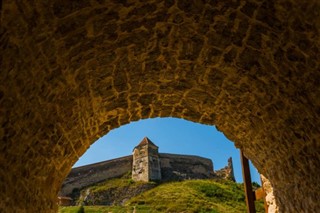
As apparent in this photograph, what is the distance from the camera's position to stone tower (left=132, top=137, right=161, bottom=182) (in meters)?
36.2

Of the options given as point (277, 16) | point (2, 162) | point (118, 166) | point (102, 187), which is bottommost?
point (2, 162)

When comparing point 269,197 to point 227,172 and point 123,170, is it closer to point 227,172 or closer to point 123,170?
point 123,170

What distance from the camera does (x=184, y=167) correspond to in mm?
40031

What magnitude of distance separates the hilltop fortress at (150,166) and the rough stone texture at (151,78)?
3233cm

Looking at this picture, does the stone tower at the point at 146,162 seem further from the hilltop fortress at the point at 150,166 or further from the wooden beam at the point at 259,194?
the wooden beam at the point at 259,194

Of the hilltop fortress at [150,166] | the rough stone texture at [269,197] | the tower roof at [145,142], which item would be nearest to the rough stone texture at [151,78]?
the rough stone texture at [269,197]

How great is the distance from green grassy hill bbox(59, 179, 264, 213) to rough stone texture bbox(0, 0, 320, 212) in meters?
17.5

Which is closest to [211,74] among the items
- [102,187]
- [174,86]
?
[174,86]

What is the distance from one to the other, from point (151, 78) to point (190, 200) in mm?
21584

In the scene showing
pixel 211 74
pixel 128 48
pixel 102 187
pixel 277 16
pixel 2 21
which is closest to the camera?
pixel 2 21

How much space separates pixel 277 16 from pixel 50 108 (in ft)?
8.41

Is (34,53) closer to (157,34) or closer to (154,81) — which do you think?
(157,34)

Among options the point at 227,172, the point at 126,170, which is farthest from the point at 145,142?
the point at 227,172

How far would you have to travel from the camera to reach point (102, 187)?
36531 mm
